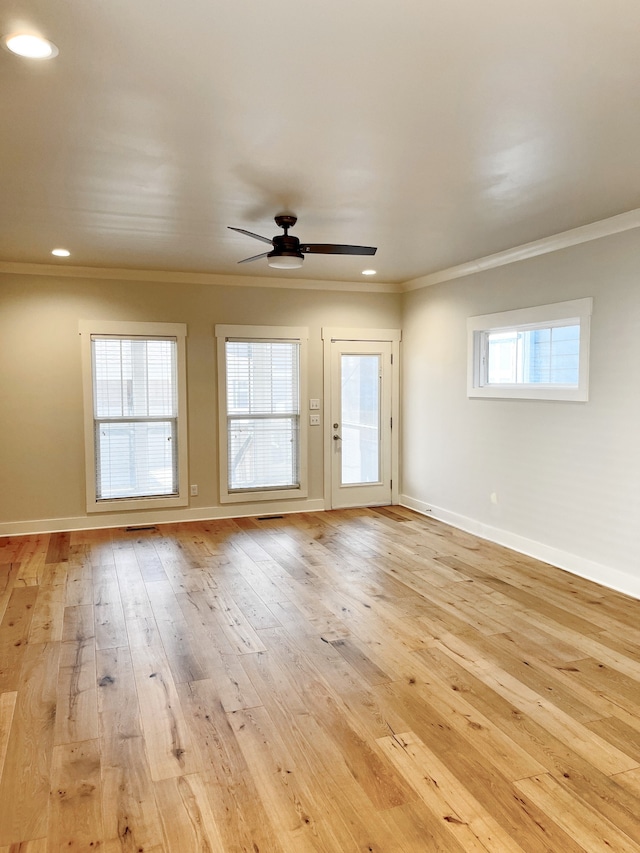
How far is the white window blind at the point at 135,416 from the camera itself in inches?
239

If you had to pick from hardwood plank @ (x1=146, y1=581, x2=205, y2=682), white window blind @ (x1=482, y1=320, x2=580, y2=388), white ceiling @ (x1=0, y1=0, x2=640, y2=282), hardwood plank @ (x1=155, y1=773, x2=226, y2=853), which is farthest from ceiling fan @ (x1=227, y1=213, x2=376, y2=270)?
hardwood plank @ (x1=155, y1=773, x2=226, y2=853)

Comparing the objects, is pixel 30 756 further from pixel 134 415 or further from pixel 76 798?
pixel 134 415

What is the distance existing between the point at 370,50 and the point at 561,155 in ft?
4.73

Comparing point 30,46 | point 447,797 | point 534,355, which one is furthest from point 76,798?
point 534,355

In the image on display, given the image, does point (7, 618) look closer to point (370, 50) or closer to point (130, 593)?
point (130, 593)

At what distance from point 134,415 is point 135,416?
1 centimetres

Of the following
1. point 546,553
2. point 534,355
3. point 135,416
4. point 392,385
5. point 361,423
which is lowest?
point 546,553

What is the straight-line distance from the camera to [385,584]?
447cm

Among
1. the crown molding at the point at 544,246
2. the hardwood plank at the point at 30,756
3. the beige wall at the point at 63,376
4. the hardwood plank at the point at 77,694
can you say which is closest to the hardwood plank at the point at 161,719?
the hardwood plank at the point at 77,694

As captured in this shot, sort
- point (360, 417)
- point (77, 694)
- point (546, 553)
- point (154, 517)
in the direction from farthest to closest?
1. point (360, 417)
2. point (154, 517)
3. point (546, 553)
4. point (77, 694)

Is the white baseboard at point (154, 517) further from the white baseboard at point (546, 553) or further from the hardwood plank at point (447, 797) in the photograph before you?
the hardwood plank at point (447, 797)

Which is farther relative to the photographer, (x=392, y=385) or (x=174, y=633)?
(x=392, y=385)

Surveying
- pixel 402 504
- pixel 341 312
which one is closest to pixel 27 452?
pixel 341 312

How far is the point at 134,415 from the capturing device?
6191mm
